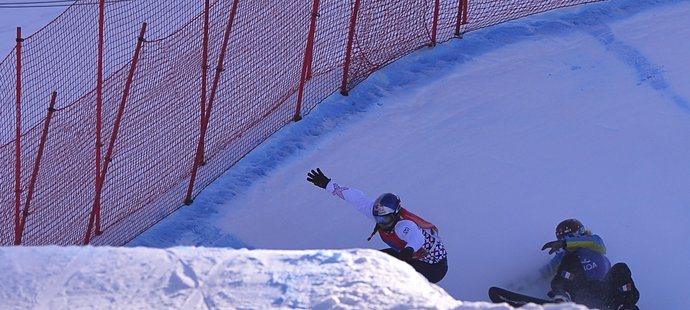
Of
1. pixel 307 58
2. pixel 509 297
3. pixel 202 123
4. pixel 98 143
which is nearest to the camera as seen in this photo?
pixel 509 297

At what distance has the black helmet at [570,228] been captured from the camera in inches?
301

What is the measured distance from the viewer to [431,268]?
748 centimetres

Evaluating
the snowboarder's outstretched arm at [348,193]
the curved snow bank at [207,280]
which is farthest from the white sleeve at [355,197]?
the curved snow bank at [207,280]

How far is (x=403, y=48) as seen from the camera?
9547 mm

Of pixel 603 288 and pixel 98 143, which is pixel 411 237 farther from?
pixel 98 143

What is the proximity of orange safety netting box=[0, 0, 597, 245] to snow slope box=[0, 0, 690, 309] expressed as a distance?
7.9 inches

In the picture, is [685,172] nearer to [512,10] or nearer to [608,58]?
[608,58]

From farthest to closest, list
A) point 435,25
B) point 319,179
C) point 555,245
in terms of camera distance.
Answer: point 435,25
point 319,179
point 555,245

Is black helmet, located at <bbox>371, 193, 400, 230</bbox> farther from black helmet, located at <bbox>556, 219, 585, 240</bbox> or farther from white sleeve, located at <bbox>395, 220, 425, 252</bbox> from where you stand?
black helmet, located at <bbox>556, 219, 585, 240</bbox>

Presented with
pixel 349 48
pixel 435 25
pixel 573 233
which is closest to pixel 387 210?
pixel 573 233

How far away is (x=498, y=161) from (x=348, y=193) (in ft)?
5.17

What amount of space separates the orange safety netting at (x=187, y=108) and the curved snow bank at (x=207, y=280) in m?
3.28

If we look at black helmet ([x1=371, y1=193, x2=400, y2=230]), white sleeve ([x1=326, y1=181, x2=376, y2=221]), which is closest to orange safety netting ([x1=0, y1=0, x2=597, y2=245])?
white sleeve ([x1=326, y1=181, x2=376, y2=221])

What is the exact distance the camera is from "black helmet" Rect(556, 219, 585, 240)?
7.66m
